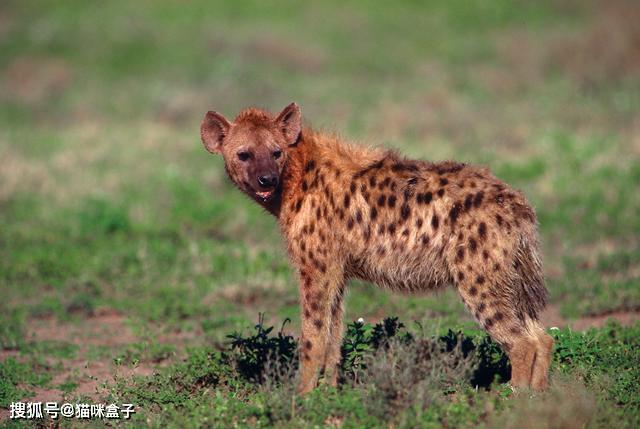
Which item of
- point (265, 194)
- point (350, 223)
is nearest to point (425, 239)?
point (350, 223)

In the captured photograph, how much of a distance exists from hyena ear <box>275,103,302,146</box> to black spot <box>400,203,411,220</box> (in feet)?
3.23

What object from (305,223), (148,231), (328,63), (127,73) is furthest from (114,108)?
(305,223)

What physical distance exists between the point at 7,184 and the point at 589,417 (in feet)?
29.7

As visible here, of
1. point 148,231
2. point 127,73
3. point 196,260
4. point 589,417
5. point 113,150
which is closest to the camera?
point 589,417

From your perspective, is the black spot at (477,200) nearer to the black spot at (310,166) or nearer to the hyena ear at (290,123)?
the black spot at (310,166)

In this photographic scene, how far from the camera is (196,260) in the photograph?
9859mm

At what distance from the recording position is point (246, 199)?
11578 millimetres

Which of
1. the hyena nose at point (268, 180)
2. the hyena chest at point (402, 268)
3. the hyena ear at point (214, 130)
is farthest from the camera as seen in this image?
the hyena ear at point (214, 130)

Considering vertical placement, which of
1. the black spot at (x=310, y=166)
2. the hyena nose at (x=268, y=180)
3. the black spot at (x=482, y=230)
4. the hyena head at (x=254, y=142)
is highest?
the hyena head at (x=254, y=142)

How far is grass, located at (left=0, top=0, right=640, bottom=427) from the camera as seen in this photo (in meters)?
6.11

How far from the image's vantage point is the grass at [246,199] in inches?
241

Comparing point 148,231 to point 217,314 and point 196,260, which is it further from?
point 217,314

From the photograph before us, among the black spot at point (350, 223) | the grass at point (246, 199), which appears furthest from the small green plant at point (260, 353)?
the black spot at point (350, 223)

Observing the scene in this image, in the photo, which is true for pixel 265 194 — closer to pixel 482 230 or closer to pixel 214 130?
pixel 214 130
